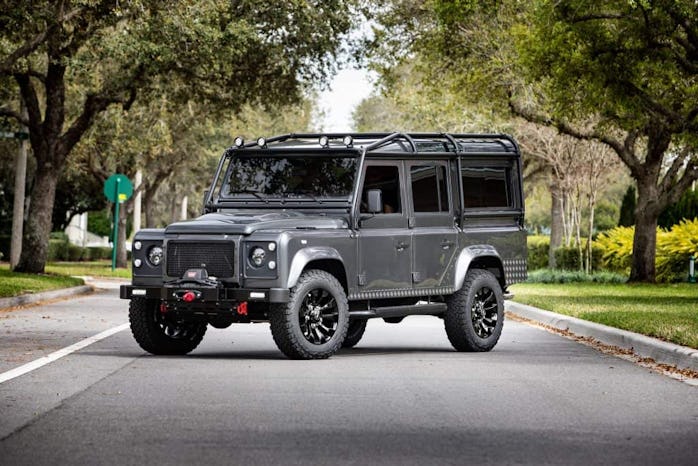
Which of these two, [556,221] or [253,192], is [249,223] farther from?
[556,221]

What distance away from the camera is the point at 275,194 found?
14984 millimetres

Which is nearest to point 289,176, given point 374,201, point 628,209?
point 374,201

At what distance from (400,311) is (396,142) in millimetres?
1908

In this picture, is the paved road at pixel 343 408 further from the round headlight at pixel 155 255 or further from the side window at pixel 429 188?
the side window at pixel 429 188

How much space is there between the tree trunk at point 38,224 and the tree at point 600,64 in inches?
369

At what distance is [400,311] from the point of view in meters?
14.8

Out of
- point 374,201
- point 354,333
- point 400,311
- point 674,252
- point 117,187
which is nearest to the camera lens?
point 374,201

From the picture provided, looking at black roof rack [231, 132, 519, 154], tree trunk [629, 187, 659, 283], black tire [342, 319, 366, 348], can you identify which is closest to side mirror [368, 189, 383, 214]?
black roof rack [231, 132, 519, 154]

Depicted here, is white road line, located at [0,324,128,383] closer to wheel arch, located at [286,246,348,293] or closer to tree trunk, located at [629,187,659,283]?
wheel arch, located at [286,246,348,293]

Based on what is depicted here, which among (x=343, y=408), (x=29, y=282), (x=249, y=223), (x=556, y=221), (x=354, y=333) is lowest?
(x=343, y=408)

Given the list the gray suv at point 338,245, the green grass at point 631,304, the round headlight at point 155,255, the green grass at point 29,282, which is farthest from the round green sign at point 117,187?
the round headlight at point 155,255

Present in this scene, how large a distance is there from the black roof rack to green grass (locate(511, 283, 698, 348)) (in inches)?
123

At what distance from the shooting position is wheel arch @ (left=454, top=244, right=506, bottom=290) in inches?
602

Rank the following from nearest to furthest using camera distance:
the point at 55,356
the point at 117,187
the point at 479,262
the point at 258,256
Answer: the point at 258,256, the point at 55,356, the point at 479,262, the point at 117,187
